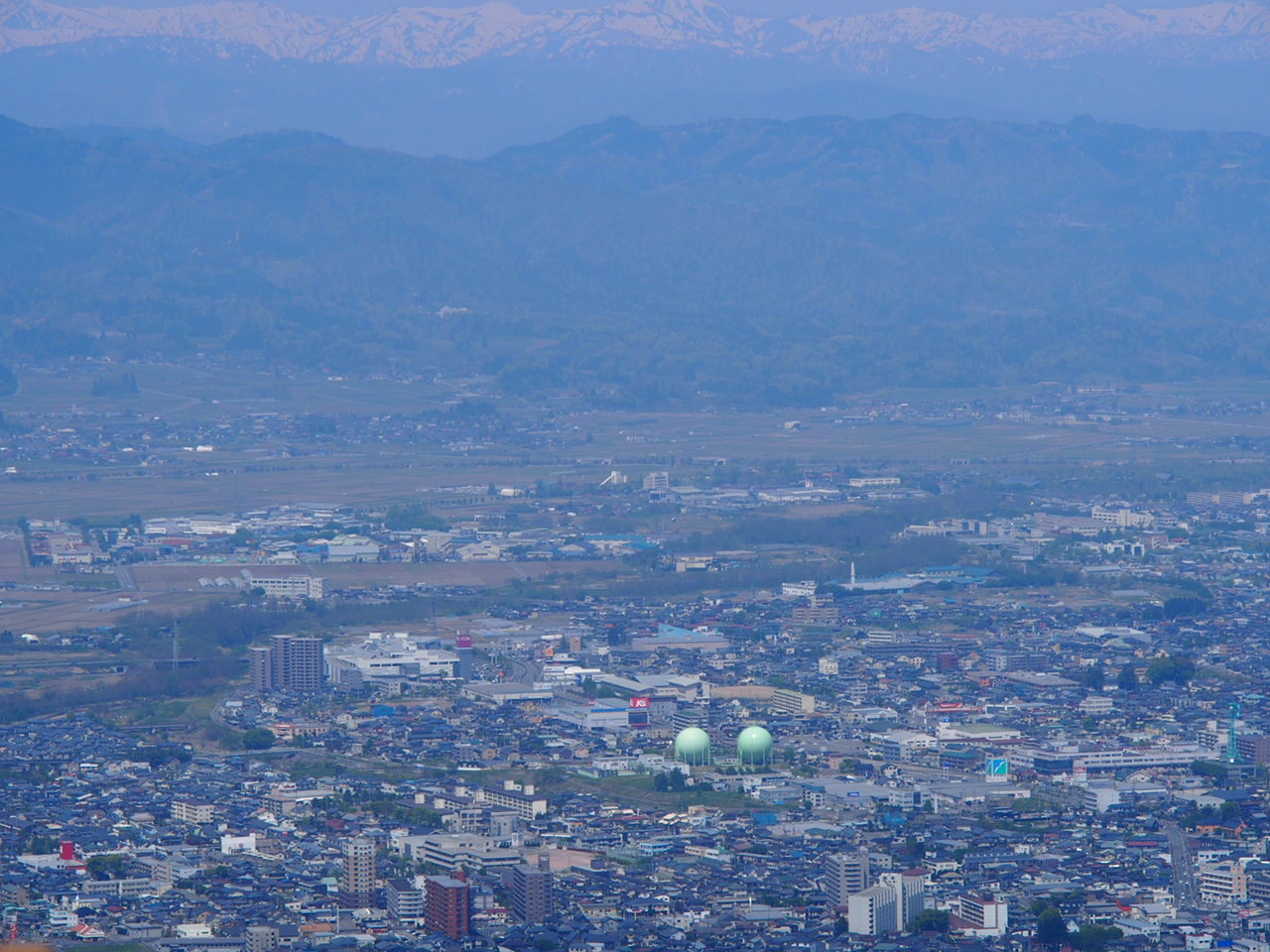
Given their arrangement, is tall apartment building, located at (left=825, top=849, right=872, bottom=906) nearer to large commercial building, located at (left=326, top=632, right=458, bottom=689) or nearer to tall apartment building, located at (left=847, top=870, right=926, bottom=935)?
tall apartment building, located at (left=847, top=870, right=926, bottom=935)

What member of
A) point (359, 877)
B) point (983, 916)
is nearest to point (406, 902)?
point (359, 877)

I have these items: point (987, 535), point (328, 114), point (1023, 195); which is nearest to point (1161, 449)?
point (987, 535)

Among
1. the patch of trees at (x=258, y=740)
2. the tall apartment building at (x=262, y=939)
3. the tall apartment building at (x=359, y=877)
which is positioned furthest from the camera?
the patch of trees at (x=258, y=740)

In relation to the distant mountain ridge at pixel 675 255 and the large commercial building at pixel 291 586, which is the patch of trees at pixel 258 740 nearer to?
the large commercial building at pixel 291 586

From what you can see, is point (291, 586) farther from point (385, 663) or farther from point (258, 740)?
point (258, 740)

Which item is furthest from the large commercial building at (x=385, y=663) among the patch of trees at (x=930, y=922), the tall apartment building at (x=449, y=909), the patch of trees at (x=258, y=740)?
the patch of trees at (x=930, y=922)

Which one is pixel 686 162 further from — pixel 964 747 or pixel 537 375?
pixel 964 747
